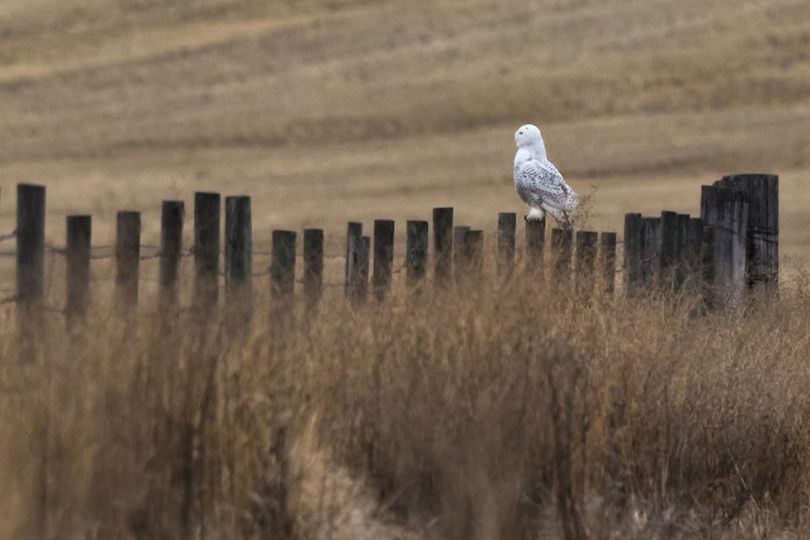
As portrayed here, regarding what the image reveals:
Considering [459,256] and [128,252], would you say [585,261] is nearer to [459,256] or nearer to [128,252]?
[459,256]

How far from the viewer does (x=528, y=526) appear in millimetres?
5004

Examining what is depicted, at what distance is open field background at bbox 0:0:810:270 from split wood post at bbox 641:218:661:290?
19.2 metres

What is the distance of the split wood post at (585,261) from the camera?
6722 mm

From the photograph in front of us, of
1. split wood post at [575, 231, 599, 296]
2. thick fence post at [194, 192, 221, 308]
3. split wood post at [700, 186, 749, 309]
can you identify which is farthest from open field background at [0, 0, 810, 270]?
thick fence post at [194, 192, 221, 308]

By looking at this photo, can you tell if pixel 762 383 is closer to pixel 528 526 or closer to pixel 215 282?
pixel 528 526

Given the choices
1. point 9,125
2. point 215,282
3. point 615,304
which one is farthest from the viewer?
point 9,125

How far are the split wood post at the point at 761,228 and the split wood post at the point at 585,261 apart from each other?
4.11ft

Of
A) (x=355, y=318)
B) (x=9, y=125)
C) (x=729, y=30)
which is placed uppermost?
(x=729, y=30)

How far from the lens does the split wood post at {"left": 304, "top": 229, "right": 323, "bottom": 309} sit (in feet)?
20.6

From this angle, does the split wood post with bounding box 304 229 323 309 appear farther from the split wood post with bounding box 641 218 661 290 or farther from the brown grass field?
the split wood post with bounding box 641 218 661 290

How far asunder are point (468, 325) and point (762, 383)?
1297mm

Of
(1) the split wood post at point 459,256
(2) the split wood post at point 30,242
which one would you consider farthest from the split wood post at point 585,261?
(2) the split wood post at point 30,242

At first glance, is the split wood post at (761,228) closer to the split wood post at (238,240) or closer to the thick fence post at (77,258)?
the split wood post at (238,240)

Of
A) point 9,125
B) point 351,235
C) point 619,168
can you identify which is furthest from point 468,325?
point 9,125
